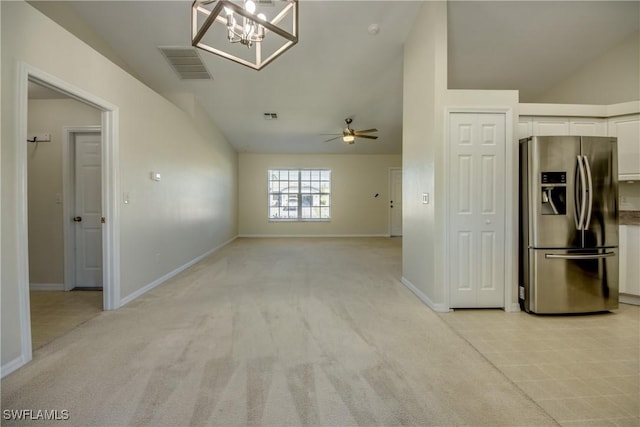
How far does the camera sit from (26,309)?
1.94 metres

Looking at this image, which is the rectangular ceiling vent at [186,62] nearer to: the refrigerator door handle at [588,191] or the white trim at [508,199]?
the white trim at [508,199]

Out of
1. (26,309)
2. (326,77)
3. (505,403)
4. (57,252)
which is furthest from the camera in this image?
(326,77)

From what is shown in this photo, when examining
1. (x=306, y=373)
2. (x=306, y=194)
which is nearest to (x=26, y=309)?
(x=306, y=373)

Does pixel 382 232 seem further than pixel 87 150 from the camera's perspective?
Yes

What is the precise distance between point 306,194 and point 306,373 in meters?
7.51

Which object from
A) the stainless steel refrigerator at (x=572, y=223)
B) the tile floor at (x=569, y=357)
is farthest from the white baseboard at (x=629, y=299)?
the stainless steel refrigerator at (x=572, y=223)

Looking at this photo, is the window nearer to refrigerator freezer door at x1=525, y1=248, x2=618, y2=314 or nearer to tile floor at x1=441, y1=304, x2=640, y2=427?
tile floor at x1=441, y1=304, x2=640, y2=427

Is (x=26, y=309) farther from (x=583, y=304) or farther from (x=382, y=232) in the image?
(x=382, y=232)

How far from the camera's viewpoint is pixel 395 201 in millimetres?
9266

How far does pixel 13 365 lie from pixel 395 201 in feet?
28.8

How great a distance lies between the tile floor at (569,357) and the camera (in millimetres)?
1532

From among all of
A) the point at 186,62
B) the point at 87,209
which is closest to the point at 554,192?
the point at 186,62

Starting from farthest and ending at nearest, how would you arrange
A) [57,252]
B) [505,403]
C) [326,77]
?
[326,77], [57,252], [505,403]

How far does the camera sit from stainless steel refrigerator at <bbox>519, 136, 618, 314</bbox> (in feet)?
8.84
